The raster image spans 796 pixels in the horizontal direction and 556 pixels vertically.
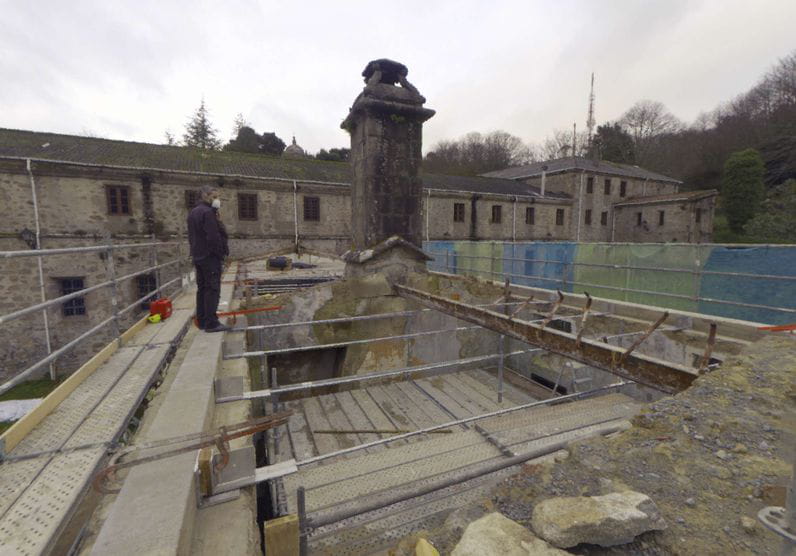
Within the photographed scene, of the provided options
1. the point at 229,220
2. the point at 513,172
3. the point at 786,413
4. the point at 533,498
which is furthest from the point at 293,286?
the point at 513,172

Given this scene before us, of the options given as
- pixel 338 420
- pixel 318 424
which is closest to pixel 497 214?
pixel 338 420

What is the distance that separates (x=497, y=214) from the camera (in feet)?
82.2

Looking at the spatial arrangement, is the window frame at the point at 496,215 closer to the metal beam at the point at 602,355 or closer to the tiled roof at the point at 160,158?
the tiled roof at the point at 160,158

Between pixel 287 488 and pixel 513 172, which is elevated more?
pixel 513 172

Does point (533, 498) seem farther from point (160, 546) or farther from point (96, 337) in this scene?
point (96, 337)

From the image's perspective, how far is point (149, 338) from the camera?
12.8 ft

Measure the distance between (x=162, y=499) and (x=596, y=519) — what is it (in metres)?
1.85

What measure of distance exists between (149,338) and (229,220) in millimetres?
15701

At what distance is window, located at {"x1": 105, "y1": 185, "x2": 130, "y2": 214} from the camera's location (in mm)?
15977

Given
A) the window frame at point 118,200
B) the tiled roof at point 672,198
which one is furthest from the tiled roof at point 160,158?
the tiled roof at point 672,198

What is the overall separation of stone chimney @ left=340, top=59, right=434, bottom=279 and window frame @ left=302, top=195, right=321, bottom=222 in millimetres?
13834

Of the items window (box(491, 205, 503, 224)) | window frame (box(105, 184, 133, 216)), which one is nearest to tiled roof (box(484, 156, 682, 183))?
window (box(491, 205, 503, 224))

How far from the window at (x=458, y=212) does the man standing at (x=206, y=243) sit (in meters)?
20.5

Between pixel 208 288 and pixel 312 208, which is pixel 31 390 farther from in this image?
pixel 208 288
